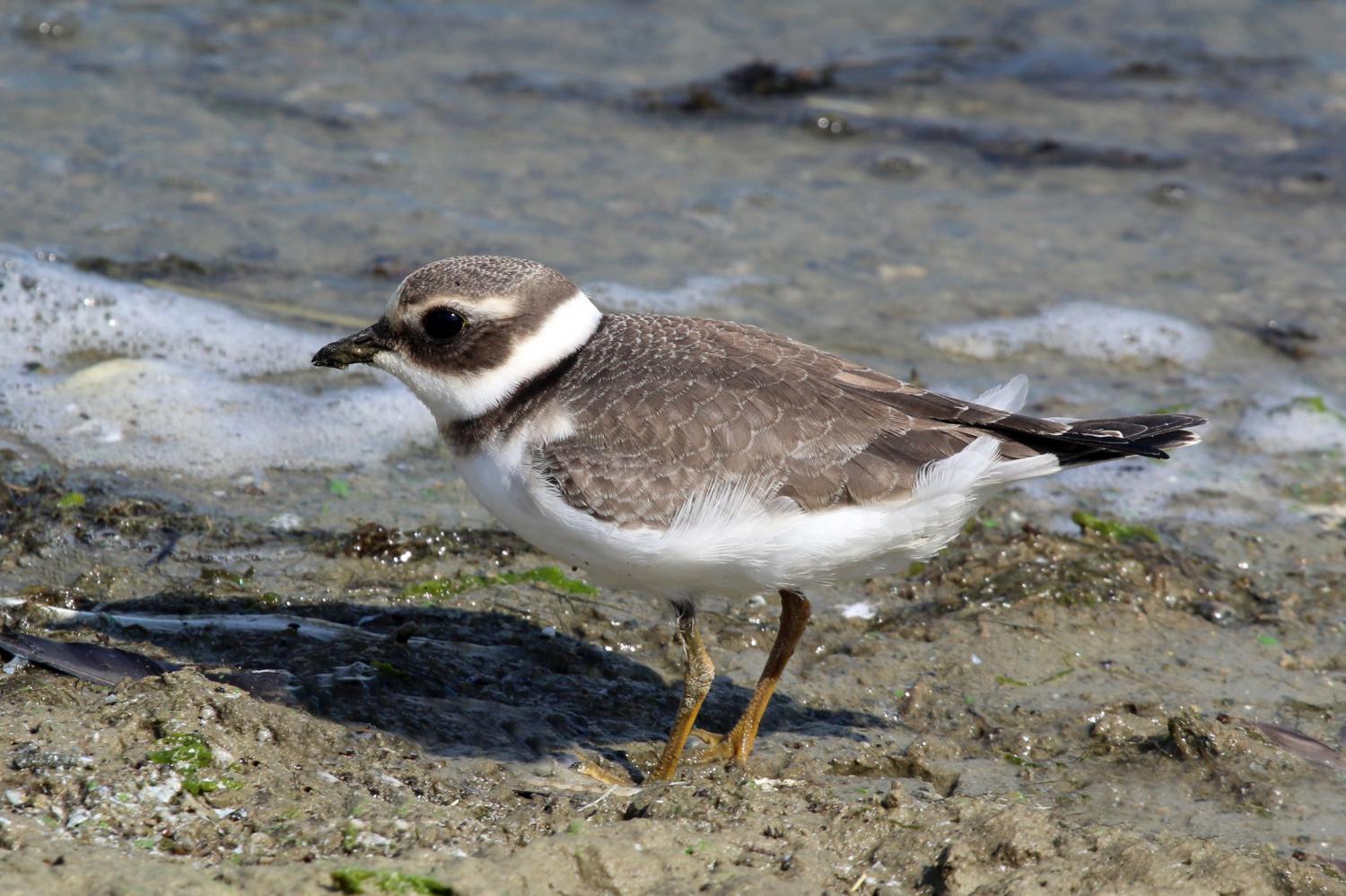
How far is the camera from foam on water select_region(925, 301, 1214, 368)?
8.28 metres

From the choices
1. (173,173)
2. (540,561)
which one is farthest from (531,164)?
(540,561)

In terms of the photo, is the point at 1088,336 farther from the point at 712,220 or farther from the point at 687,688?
the point at 687,688

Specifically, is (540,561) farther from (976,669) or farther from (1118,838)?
(1118,838)

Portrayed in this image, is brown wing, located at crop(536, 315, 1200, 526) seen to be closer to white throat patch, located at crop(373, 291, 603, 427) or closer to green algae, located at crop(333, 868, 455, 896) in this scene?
white throat patch, located at crop(373, 291, 603, 427)

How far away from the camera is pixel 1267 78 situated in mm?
12461

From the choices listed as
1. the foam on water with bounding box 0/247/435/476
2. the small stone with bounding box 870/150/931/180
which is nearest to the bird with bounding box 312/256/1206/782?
the foam on water with bounding box 0/247/435/476

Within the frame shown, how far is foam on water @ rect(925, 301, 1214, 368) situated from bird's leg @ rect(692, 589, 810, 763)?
142 inches

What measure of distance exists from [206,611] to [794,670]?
2.26 metres

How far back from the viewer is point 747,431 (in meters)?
4.51

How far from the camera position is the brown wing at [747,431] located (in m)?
4.45

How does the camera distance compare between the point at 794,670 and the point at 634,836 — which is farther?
the point at 794,670

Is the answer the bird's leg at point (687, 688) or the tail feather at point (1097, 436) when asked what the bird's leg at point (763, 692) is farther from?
the tail feather at point (1097, 436)

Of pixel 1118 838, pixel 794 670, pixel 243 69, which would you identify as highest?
pixel 243 69

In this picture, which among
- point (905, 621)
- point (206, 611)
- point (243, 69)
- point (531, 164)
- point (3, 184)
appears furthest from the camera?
point (243, 69)
